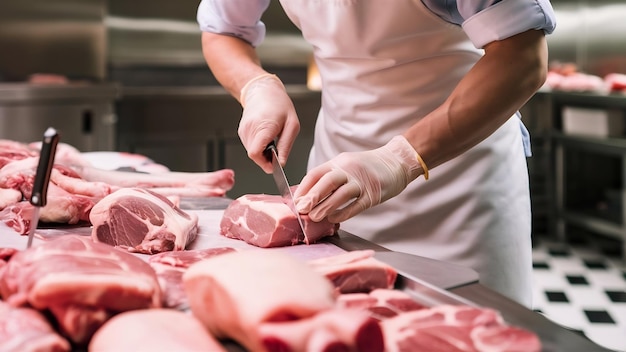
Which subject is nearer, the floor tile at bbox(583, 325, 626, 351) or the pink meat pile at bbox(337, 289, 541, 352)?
the pink meat pile at bbox(337, 289, 541, 352)

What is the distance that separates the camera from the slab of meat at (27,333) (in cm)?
112

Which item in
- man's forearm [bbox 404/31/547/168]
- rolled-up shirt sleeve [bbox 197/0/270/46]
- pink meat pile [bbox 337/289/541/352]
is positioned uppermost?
rolled-up shirt sleeve [bbox 197/0/270/46]

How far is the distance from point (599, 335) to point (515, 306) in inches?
128

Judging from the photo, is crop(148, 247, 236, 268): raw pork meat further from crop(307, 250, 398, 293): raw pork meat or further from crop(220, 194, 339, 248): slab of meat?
crop(307, 250, 398, 293): raw pork meat

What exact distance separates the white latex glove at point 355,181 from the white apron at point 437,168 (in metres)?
0.40

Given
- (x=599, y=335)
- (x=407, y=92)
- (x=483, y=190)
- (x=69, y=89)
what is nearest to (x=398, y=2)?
(x=407, y=92)

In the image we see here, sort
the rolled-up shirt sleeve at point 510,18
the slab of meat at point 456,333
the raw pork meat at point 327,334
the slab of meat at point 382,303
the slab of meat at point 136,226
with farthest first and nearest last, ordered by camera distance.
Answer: the rolled-up shirt sleeve at point 510,18
the slab of meat at point 136,226
the slab of meat at point 382,303
the slab of meat at point 456,333
the raw pork meat at point 327,334

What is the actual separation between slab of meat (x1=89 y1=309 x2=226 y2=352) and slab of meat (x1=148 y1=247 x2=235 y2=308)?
6.3 inches

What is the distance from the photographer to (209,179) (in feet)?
8.09

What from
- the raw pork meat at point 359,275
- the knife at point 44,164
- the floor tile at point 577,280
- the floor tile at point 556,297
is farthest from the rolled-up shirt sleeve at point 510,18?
the floor tile at point 577,280

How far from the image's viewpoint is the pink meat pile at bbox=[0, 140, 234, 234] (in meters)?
1.94

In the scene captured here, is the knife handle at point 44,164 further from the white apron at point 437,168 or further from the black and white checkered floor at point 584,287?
the black and white checkered floor at point 584,287

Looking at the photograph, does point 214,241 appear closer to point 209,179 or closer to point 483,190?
point 209,179


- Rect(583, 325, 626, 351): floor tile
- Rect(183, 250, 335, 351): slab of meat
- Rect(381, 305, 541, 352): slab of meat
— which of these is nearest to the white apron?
Rect(381, 305, 541, 352): slab of meat
